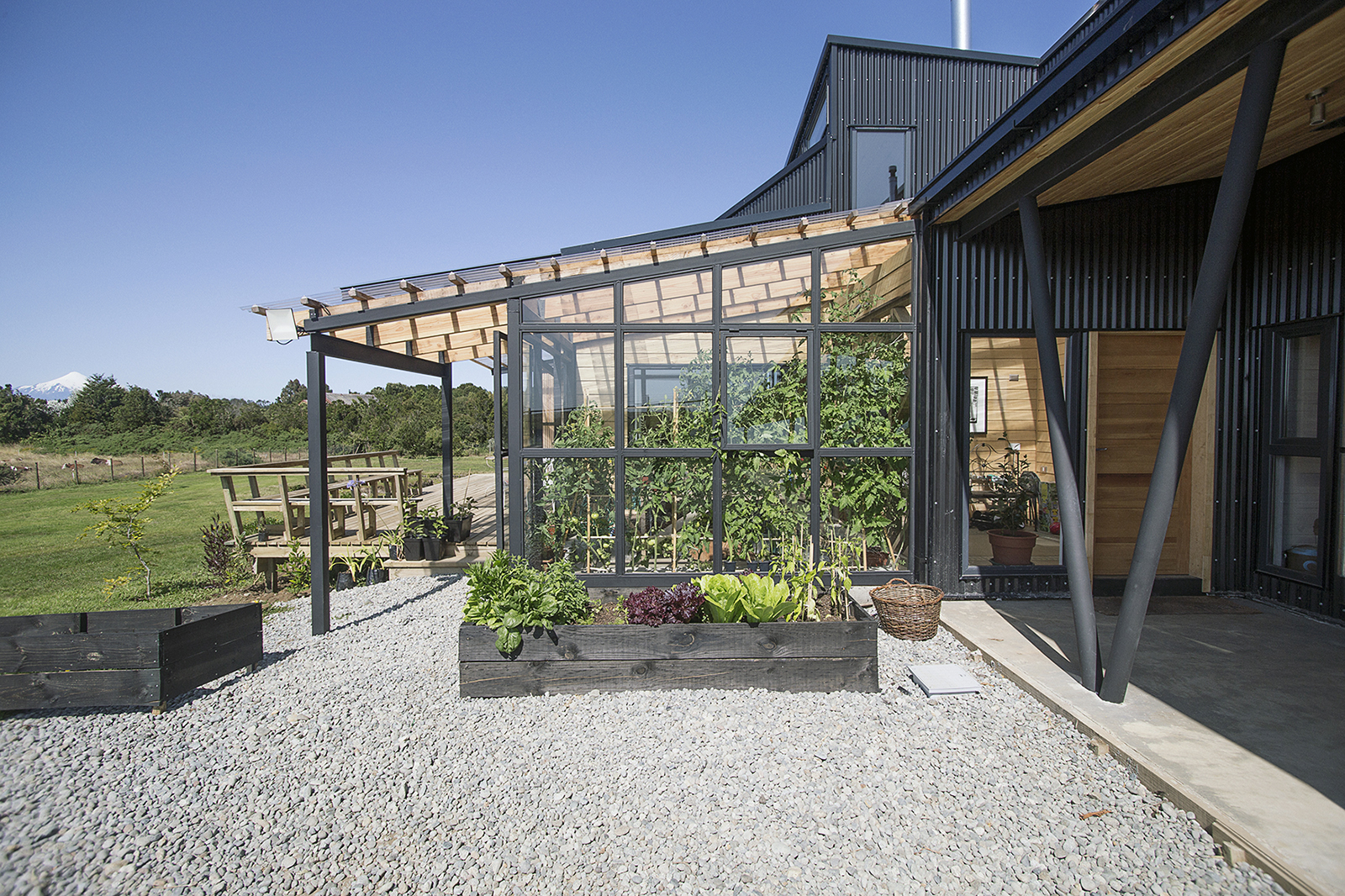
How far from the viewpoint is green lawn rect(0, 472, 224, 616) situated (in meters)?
5.34

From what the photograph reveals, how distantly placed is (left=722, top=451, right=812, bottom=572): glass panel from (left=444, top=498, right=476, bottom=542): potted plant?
351cm

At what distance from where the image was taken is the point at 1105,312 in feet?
14.9

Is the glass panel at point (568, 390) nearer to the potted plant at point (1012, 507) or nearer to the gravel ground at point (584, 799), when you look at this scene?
the gravel ground at point (584, 799)

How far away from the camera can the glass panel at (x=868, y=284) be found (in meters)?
4.69

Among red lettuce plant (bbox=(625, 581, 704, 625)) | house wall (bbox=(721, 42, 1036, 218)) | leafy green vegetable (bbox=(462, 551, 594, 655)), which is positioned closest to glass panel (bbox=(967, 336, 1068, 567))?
red lettuce plant (bbox=(625, 581, 704, 625))

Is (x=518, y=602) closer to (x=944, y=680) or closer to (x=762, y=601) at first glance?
(x=762, y=601)

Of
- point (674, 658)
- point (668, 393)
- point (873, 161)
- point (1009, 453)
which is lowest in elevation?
point (674, 658)

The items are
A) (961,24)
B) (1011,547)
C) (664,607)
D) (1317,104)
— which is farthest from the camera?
(961,24)

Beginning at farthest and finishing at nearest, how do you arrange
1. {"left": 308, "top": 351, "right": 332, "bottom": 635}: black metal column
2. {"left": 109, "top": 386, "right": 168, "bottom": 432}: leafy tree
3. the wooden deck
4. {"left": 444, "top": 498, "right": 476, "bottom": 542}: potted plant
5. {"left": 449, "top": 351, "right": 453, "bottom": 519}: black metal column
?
{"left": 109, "top": 386, "right": 168, "bottom": 432}: leafy tree
{"left": 449, "top": 351, "right": 453, "bottom": 519}: black metal column
{"left": 444, "top": 498, "right": 476, "bottom": 542}: potted plant
the wooden deck
{"left": 308, "top": 351, "right": 332, "bottom": 635}: black metal column

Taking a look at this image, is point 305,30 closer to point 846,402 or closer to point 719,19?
point 719,19

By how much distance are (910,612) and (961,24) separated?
1149 cm

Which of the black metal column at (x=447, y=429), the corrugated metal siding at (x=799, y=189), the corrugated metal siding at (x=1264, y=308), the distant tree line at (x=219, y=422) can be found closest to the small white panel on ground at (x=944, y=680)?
the corrugated metal siding at (x=1264, y=308)

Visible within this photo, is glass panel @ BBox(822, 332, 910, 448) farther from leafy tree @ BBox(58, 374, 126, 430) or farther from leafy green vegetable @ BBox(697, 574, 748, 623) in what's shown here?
leafy tree @ BBox(58, 374, 126, 430)

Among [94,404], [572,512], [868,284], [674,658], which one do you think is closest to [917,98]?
[868,284]
